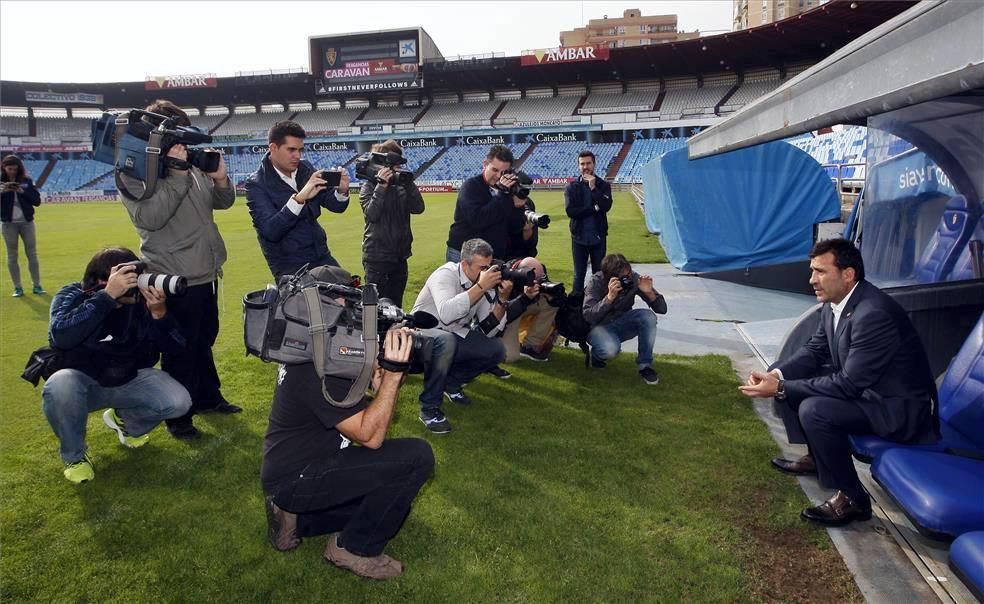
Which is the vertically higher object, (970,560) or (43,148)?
(43,148)

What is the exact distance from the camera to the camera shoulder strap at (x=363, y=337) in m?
2.29

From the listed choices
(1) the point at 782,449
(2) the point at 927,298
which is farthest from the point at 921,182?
(1) the point at 782,449

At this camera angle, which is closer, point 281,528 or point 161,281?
point 281,528

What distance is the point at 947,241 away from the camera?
4.32m

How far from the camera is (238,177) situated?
45469mm

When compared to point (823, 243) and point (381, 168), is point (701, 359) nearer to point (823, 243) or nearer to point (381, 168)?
point (823, 243)

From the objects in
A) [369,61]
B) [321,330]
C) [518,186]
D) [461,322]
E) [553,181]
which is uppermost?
[369,61]

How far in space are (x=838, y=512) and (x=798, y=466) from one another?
1.76 feet

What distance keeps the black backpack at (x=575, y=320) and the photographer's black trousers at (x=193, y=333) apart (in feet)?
8.74

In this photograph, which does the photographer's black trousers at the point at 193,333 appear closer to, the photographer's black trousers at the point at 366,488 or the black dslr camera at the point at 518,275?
the photographer's black trousers at the point at 366,488

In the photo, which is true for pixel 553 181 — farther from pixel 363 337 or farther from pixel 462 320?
pixel 363 337

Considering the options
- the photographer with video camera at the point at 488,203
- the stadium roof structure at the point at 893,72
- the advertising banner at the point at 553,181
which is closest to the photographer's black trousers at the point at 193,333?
the photographer with video camera at the point at 488,203

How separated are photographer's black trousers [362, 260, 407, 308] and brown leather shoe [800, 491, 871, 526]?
326 cm

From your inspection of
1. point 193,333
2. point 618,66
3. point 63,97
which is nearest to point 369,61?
point 618,66
